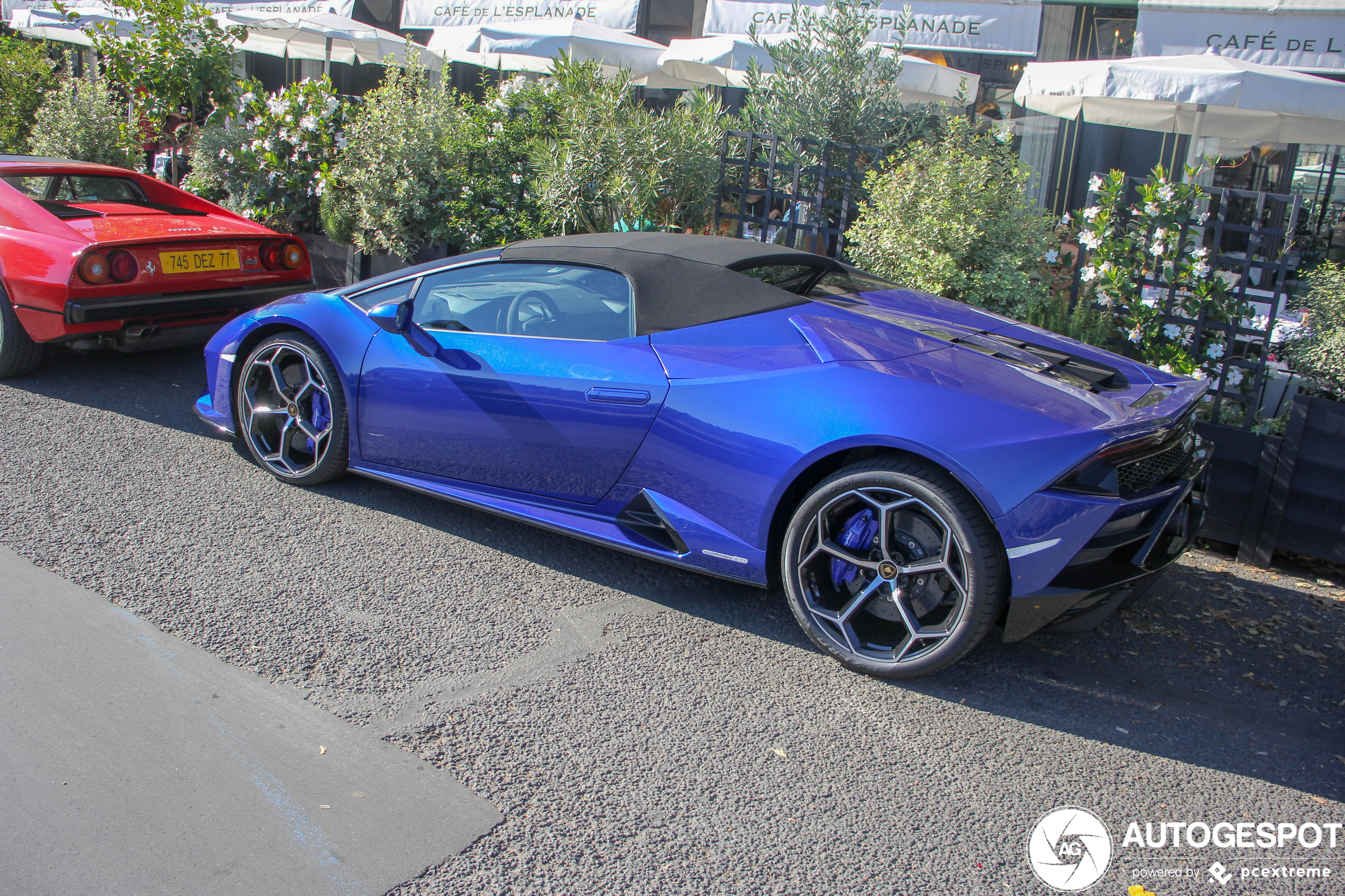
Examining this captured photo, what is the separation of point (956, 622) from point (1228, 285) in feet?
9.80

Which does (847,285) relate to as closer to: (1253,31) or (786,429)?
(786,429)

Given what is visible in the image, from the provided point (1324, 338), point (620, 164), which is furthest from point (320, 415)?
point (1324, 338)

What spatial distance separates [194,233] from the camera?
19.4ft

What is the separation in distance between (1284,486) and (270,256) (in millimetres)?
5787

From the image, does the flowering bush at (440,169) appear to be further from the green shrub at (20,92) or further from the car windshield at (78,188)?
the green shrub at (20,92)

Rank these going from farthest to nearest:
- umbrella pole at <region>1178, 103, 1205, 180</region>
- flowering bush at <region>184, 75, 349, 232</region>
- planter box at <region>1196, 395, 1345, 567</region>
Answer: umbrella pole at <region>1178, 103, 1205, 180</region>
flowering bush at <region>184, 75, 349, 232</region>
planter box at <region>1196, 395, 1345, 567</region>

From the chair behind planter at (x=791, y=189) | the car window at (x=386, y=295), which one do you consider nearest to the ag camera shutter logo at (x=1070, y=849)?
the car window at (x=386, y=295)

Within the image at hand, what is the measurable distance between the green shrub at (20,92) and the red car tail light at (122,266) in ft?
26.8

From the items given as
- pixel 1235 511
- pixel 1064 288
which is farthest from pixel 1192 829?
pixel 1064 288

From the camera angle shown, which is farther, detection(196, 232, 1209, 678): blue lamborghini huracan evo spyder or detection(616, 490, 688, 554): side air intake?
detection(616, 490, 688, 554): side air intake

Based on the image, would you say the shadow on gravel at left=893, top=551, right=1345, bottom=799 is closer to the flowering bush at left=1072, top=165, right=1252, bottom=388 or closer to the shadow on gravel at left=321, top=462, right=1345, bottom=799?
the shadow on gravel at left=321, top=462, right=1345, bottom=799

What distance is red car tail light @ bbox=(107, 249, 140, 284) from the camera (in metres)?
5.51

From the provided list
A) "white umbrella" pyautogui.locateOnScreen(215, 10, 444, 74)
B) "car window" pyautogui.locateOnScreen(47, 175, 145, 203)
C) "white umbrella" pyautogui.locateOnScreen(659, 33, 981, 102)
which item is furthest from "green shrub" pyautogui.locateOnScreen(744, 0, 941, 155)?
"white umbrella" pyautogui.locateOnScreen(215, 10, 444, 74)

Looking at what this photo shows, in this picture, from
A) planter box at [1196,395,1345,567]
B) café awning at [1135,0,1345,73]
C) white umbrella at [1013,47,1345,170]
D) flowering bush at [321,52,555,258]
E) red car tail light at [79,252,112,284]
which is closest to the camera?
planter box at [1196,395,1345,567]
